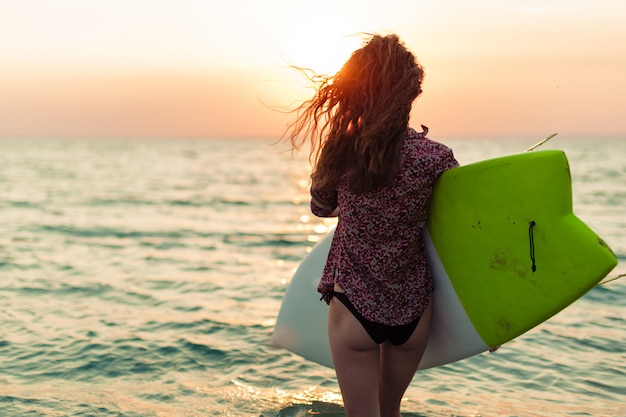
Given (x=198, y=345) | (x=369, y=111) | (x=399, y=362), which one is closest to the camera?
(x=369, y=111)

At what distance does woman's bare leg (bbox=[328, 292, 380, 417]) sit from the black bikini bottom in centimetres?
2

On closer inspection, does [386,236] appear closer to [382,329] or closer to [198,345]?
[382,329]

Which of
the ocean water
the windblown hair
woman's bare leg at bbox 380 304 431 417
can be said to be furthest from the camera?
the ocean water

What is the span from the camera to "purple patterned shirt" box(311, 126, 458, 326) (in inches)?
91.8

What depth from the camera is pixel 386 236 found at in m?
2.39

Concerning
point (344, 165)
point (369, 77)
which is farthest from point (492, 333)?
point (369, 77)

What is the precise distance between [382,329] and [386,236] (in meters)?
0.37

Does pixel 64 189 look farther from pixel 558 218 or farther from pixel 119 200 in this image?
pixel 558 218

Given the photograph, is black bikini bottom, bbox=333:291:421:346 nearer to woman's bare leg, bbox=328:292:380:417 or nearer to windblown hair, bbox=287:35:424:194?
woman's bare leg, bbox=328:292:380:417

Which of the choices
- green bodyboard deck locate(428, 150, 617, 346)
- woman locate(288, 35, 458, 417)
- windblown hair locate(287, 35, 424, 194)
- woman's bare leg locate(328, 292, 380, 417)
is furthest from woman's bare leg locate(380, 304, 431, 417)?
windblown hair locate(287, 35, 424, 194)

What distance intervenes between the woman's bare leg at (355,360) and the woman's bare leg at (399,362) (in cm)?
14

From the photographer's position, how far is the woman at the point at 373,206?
223cm

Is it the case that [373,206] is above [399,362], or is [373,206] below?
above

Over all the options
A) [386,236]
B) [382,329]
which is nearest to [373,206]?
[386,236]
